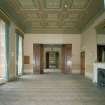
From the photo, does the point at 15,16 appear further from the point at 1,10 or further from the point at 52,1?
the point at 52,1

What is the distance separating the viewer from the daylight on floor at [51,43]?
6520 mm

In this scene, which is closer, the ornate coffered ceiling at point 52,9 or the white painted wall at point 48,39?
the ornate coffered ceiling at point 52,9

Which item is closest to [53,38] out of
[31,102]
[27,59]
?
[27,59]

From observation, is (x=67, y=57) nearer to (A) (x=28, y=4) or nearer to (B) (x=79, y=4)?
(B) (x=79, y=4)

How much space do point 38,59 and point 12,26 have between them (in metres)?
5.24

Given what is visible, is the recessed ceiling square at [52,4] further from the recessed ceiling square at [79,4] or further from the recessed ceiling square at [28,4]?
the recessed ceiling square at [79,4]

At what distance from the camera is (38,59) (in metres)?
16.0

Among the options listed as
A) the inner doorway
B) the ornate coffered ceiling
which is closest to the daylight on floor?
the ornate coffered ceiling

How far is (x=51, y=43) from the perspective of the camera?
16.3 m

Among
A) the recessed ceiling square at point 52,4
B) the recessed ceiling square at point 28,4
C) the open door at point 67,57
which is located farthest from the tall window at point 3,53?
the open door at point 67,57

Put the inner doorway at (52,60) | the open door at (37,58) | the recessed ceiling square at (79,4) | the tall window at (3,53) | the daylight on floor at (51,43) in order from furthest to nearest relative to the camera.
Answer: the inner doorway at (52,60) < the open door at (37,58) < the tall window at (3,53) < the recessed ceiling square at (79,4) < the daylight on floor at (51,43)

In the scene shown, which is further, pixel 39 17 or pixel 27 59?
pixel 27 59

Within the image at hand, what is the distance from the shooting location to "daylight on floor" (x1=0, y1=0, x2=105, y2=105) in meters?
6.52

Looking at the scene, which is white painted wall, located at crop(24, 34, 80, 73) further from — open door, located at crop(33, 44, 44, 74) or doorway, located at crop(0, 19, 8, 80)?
doorway, located at crop(0, 19, 8, 80)
